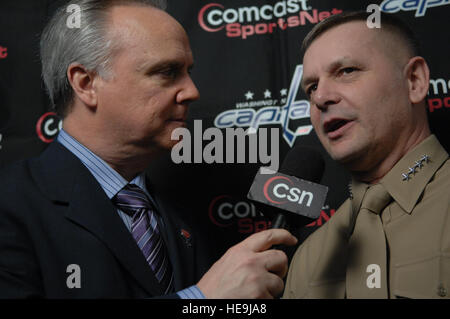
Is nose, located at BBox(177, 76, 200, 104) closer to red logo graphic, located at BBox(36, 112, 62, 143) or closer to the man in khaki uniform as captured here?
the man in khaki uniform

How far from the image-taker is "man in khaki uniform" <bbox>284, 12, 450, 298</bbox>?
1.05 metres

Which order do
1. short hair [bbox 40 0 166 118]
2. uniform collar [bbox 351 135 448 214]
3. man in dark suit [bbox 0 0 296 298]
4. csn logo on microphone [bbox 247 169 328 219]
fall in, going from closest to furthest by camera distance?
csn logo on microphone [bbox 247 169 328 219]
man in dark suit [bbox 0 0 296 298]
uniform collar [bbox 351 135 448 214]
short hair [bbox 40 0 166 118]

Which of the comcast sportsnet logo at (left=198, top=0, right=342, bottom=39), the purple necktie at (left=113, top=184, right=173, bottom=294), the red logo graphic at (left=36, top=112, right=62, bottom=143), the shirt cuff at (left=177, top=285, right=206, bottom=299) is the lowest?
the shirt cuff at (left=177, top=285, right=206, bottom=299)

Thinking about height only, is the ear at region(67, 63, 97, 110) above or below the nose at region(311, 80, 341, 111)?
above

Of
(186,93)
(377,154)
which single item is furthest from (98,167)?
(377,154)

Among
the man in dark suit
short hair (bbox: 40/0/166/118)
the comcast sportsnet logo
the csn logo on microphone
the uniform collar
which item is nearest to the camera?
the csn logo on microphone

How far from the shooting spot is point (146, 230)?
1.16 metres

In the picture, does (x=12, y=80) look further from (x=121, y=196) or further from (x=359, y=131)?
(x=359, y=131)

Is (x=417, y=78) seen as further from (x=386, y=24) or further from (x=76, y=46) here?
(x=76, y=46)

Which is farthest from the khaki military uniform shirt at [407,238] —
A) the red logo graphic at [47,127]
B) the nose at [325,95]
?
the red logo graphic at [47,127]

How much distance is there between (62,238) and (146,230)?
225 millimetres

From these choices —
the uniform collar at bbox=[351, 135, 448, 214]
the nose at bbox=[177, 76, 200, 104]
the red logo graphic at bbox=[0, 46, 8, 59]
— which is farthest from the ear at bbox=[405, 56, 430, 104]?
the red logo graphic at bbox=[0, 46, 8, 59]

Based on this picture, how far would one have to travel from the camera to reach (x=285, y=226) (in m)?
0.88

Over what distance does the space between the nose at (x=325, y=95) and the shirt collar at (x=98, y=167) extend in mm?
565
